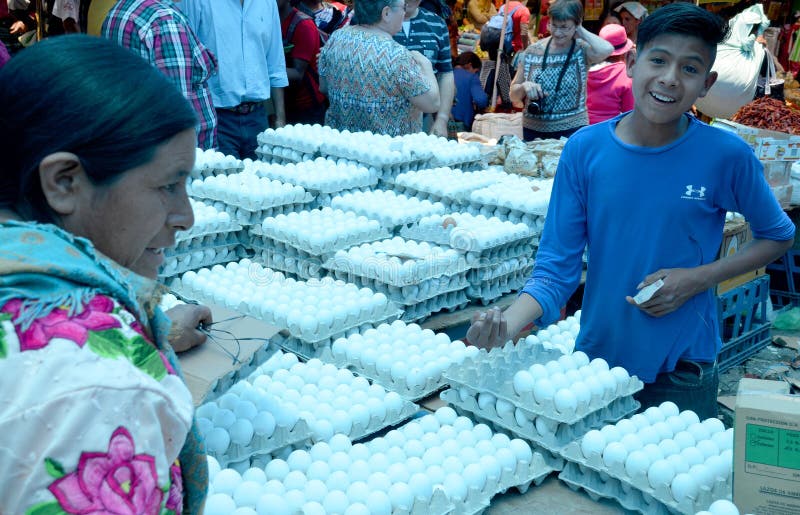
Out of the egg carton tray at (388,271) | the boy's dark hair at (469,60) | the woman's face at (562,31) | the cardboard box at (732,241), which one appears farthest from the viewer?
the boy's dark hair at (469,60)

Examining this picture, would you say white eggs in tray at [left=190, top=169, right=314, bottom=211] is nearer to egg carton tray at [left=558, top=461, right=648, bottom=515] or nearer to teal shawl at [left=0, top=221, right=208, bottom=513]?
egg carton tray at [left=558, top=461, right=648, bottom=515]

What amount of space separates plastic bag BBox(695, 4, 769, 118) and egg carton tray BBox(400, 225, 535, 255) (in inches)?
127

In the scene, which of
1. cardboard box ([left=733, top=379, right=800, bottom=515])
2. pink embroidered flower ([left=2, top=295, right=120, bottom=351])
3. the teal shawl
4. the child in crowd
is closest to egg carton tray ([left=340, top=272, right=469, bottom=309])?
cardboard box ([left=733, top=379, right=800, bottom=515])

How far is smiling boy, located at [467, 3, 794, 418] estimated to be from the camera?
217 cm

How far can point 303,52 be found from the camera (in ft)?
19.4

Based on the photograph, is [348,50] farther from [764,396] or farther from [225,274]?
[764,396]

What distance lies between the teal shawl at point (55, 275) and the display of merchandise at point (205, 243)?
2.18 metres

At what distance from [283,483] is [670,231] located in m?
1.26

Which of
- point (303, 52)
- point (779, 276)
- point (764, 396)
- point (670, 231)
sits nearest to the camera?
point (764, 396)

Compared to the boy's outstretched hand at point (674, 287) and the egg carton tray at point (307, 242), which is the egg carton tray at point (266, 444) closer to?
the boy's outstretched hand at point (674, 287)

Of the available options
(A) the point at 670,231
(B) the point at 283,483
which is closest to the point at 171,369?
(B) the point at 283,483

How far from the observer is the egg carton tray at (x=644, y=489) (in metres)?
1.66

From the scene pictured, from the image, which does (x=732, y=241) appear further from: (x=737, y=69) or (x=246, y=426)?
(x=246, y=426)

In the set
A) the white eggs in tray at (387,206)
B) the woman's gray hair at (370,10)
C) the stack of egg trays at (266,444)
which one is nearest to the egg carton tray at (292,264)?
the white eggs in tray at (387,206)
